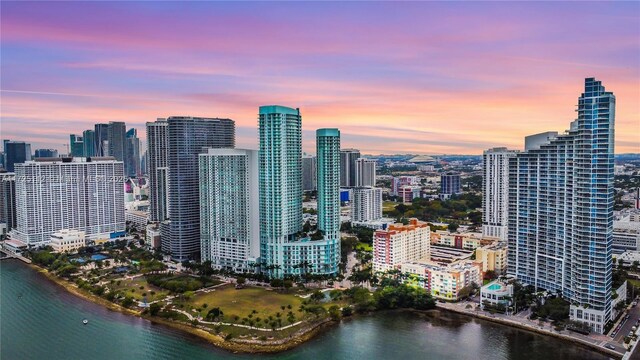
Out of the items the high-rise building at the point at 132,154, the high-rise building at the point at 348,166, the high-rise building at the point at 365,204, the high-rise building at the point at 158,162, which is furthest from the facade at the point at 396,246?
the high-rise building at the point at 132,154

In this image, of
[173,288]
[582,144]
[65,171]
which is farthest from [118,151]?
[582,144]

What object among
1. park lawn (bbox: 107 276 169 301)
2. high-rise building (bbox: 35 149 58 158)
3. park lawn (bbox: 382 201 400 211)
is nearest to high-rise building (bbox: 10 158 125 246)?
park lawn (bbox: 107 276 169 301)

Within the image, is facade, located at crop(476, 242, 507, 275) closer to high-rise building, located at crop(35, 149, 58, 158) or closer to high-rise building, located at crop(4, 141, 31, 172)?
high-rise building, located at crop(4, 141, 31, 172)

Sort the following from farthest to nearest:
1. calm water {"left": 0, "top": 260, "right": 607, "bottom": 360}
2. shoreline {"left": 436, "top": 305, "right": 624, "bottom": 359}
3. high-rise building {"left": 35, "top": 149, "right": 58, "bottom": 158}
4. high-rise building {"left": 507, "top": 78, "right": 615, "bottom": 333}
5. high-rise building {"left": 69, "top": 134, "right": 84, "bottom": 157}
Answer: high-rise building {"left": 69, "top": 134, "right": 84, "bottom": 157}
high-rise building {"left": 35, "top": 149, "right": 58, "bottom": 158}
high-rise building {"left": 507, "top": 78, "right": 615, "bottom": 333}
calm water {"left": 0, "top": 260, "right": 607, "bottom": 360}
shoreline {"left": 436, "top": 305, "right": 624, "bottom": 359}

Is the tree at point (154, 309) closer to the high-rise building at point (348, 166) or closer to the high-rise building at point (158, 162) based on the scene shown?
the high-rise building at point (158, 162)

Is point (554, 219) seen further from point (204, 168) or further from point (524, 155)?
point (204, 168)

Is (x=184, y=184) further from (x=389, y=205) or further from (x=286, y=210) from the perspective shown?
(x=389, y=205)
